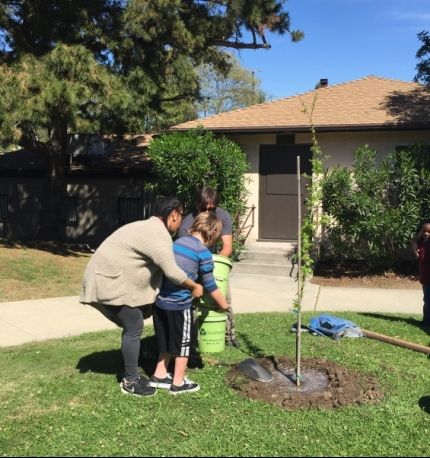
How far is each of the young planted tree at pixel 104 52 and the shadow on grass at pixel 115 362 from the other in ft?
→ 22.4

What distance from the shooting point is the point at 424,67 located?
13.7m

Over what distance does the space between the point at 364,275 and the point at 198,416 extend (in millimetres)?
8240

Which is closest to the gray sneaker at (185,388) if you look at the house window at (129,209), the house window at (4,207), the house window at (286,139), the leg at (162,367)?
the leg at (162,367)

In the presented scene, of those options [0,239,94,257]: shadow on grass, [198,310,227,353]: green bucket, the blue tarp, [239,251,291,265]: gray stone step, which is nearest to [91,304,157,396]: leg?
[198,310,227,353]: green bucket

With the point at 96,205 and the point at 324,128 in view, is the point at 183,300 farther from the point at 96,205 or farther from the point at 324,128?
the point at 96,205

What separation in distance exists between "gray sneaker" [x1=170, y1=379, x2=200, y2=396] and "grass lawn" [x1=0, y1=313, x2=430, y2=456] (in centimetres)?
6

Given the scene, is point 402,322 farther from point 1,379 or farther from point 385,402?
point 1,379

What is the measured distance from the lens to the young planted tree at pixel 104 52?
11.5 m

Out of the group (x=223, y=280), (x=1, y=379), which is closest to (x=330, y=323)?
(x=223, y=280)

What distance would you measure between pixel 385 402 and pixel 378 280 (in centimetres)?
710

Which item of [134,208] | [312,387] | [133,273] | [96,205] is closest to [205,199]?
[133,273]

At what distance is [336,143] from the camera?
13.2 meters

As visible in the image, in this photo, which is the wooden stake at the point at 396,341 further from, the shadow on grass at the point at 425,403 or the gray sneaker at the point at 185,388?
the gray sneaker at the point at 185,388

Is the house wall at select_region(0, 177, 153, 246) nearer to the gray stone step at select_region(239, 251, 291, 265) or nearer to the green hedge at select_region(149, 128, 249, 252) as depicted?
the green hedge at select_region(149, 128, 249, 252)
